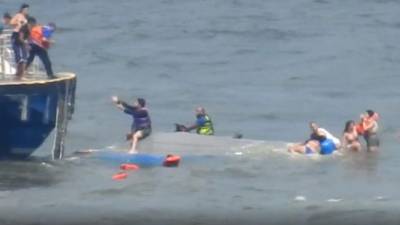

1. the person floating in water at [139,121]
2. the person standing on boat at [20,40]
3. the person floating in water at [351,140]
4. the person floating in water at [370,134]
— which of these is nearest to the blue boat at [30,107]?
the person standing on boat at [20,40]

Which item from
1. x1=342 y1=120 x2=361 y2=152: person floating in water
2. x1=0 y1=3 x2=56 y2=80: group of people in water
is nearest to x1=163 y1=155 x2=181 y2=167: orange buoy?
x1=0 y1=3 x2=56 y2=80: group of people in water

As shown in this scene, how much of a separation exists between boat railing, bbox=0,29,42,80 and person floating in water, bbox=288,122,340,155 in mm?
5867

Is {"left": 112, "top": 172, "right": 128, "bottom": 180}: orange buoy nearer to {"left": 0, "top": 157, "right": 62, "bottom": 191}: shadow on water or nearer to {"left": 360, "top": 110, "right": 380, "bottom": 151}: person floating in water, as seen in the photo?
{"left": 0, "top": 157, "right": 62, "bottom": 191}: shadow on water

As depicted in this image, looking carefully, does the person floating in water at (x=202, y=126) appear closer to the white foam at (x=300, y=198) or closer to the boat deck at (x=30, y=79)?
the boat deck at (x=30, y=79)

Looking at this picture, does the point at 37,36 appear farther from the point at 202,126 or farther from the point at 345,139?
the point at 345,139

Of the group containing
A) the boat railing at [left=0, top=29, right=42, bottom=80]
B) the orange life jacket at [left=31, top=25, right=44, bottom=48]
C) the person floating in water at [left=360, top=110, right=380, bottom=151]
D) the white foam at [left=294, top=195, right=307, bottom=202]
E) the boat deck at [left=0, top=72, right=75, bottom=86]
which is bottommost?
the white foam at [left=294, top=195, right=307, bottom=202]

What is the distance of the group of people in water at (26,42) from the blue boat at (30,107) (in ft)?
0.90

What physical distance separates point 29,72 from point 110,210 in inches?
271

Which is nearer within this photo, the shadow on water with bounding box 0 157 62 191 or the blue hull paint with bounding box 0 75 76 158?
the shadow on water with bounding box 0 157 62 191

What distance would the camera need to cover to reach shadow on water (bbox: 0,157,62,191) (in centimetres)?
3152

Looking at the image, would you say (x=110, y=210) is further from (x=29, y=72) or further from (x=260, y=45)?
(x=260, y=45)

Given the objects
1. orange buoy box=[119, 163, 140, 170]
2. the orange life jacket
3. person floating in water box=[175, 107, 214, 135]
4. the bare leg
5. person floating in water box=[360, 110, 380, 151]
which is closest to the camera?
the orange life jacket

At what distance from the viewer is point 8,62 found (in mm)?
33844

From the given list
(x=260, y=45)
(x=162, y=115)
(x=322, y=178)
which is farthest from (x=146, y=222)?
(x=260, y=45)
